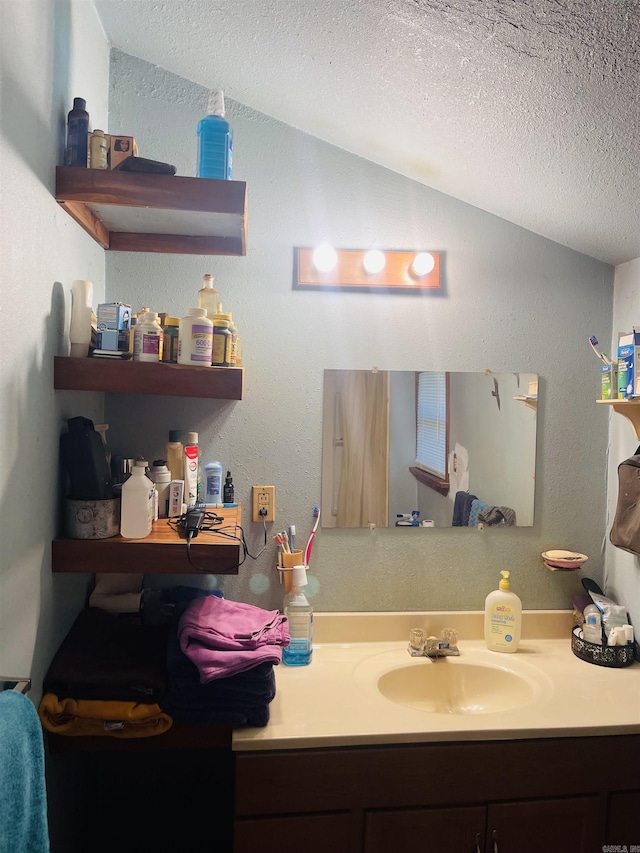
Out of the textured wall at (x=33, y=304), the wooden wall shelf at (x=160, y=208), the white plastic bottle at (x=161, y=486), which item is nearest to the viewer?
the textured wall at (x=33, y=304)

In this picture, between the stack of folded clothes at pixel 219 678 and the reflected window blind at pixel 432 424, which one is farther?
the reflected window blind at pixel 432 424

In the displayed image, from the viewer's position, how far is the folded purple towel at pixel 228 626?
136 centimetres

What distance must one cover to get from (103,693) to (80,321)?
79 centimetres

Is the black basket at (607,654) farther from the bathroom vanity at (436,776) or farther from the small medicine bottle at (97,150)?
the small medicine bottle at (97,150)

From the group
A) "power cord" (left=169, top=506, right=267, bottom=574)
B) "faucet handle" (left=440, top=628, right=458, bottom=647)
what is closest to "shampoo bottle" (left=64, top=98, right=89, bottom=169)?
"power cord" (left=169, top=506, right=267, bottom=574)

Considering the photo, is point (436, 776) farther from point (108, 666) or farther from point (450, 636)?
point (108, 666)

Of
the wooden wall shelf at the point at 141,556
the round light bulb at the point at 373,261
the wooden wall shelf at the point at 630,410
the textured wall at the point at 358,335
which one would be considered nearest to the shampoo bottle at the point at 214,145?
the textured wall at the point at 358,335

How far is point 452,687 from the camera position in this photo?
1710 mm

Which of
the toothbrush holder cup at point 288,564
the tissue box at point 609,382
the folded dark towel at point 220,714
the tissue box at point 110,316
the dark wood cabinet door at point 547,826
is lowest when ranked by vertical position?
the dark wood cabinet door at point 547,826

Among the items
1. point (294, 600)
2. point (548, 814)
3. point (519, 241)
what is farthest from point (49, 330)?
point (548, 814)

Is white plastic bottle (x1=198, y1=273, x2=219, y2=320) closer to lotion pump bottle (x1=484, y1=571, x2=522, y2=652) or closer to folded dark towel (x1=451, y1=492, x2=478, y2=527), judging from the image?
folded dark towel (x1=451, y1=492, x2=478, y2=527)

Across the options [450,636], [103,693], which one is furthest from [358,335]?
[103,693]

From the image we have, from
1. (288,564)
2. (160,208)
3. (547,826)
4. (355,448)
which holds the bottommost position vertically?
(547,826)

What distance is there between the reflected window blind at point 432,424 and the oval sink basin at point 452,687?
554 mm
